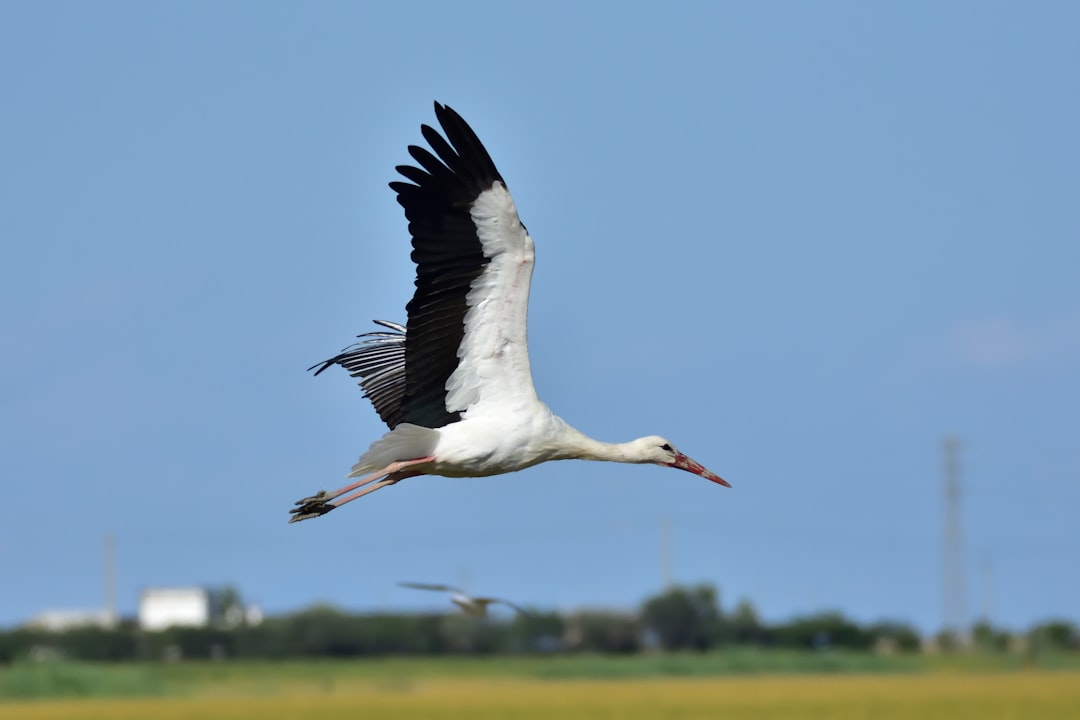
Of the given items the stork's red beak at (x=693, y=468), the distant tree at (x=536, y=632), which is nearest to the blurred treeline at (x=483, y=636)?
the distant tree at (x=536, y=632)

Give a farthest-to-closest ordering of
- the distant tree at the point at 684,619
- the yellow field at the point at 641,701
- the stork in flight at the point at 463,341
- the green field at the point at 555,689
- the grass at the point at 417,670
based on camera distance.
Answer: the distant tree at the point at 684,619 → the grass at the point at 417,670 → the green field at the point at 555,689 → the yellow field at the point at 641,701 → the stork in flight at the point at 463,341

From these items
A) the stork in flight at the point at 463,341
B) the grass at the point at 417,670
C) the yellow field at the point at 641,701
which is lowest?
the yellow field at the point at 641,701

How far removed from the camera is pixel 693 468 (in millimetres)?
16344

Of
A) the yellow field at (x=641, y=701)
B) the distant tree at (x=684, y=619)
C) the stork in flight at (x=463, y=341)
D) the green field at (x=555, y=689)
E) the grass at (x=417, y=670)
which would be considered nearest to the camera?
the stork in flight at (x=463, y=341)

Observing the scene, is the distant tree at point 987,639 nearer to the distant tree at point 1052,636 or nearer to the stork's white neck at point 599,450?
the distant tree at point 1052,636

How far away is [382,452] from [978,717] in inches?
1239

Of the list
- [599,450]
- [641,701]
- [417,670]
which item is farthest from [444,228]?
[417,670]

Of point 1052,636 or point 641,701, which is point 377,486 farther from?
point 1052,636

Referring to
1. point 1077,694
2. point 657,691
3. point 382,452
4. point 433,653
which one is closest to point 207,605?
point 433,653

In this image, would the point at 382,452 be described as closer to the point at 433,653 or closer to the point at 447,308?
the point at 447,308

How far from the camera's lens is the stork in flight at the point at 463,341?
14.3 metres

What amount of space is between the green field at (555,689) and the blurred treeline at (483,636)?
766mm

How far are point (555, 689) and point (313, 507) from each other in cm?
4644

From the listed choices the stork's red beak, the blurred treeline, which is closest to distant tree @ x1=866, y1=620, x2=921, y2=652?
the blurred treeline
